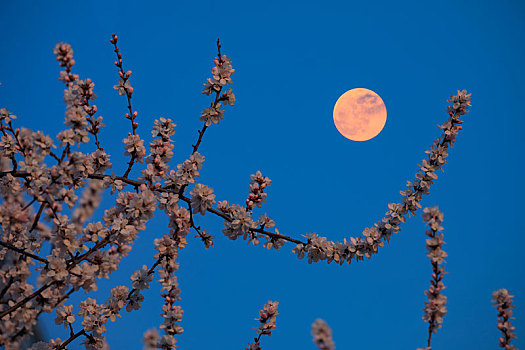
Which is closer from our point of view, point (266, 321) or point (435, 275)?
point (435, 275)

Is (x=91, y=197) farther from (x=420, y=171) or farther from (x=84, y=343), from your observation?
(x=420, y=171)

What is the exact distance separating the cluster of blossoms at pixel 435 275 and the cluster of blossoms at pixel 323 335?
35.2 inches

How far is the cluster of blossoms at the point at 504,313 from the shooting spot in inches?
80.9

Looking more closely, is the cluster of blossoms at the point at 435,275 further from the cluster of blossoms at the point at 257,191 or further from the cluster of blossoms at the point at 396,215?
the cluster of blossoms at the point at 257,191

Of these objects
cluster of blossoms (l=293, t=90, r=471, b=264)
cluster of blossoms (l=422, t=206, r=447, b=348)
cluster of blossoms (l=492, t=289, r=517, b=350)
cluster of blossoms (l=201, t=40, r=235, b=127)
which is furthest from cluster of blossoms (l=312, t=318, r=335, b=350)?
cluster of blossoms (l=201, t=40, r=235, b=127)

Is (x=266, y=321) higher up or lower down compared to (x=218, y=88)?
lower down

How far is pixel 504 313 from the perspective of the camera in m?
2.08

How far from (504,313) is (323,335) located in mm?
1123

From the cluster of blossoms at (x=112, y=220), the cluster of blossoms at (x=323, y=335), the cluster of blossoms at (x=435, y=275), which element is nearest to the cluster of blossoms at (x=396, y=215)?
the cluster of blossoms at (x=112, y=220)

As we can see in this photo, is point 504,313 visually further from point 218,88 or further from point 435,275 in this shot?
point 218,88

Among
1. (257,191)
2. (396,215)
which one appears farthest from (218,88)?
(396,215)

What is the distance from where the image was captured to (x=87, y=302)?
308cm

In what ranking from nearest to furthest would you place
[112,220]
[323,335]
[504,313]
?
[323,335]
[504,313]
[112,220]

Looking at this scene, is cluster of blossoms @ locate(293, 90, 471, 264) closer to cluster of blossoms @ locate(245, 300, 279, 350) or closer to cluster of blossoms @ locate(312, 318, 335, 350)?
cluster of blossoms @ locate(245, 300, 279, 350)
